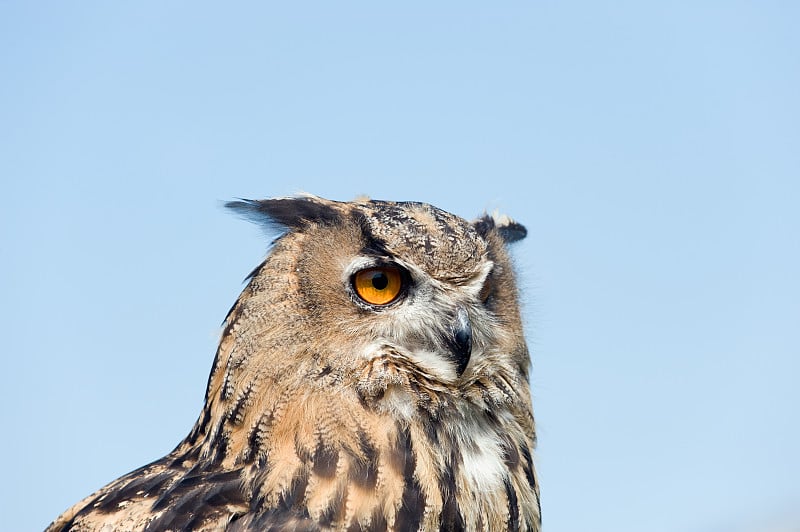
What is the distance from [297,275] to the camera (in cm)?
293

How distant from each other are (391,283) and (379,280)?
0.04 metres

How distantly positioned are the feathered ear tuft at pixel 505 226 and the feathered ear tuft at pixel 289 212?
2.34 ft

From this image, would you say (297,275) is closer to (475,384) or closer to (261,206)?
(261,206)

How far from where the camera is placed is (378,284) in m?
2.96

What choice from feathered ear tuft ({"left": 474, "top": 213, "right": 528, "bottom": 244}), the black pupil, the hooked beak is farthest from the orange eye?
feathered ear tuft ({"left": 474, "top": 213, "right": 528, "bottom": 244})

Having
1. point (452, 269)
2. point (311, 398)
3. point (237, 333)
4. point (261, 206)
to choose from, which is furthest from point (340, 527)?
point (261, 206)

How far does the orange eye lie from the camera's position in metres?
2.92

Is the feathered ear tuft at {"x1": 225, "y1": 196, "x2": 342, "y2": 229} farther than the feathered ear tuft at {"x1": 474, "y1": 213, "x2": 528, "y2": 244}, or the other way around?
the feathered ear tuft at {"x1": 474, "y1": 213, "x2": 528, "y2": 244}

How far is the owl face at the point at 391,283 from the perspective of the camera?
9.36 feet

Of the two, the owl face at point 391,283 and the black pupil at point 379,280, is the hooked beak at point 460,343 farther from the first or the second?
the black pupil at point 379,280

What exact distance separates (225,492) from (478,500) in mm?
722

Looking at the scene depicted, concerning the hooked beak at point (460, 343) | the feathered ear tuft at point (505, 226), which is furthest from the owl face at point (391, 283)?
the feathered ear tuft at point (505, 226)

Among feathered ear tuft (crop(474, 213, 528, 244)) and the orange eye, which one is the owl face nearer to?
the orange eye

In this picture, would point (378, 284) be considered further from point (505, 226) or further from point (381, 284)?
point (505, 226)
